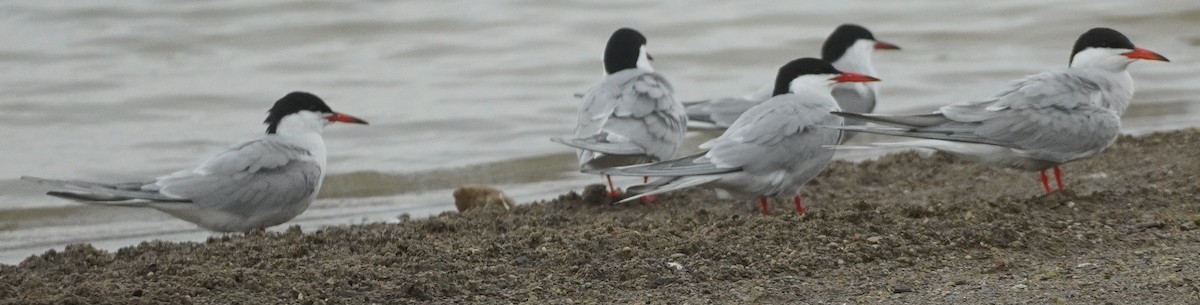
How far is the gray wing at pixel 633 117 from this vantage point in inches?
266

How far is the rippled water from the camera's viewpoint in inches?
333

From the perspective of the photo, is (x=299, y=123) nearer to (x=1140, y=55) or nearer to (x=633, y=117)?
(x=633, y=117)

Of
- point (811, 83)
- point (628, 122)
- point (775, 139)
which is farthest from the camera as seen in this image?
point (628, 122)

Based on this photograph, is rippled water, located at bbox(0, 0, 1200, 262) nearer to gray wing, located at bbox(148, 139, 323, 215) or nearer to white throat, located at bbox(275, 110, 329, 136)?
white throat, located at bbox(275, 110, 329, 136)

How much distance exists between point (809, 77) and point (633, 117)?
30.7 inches

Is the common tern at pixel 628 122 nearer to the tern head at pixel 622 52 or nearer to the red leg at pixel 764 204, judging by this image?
the tern head at pixel 622 52

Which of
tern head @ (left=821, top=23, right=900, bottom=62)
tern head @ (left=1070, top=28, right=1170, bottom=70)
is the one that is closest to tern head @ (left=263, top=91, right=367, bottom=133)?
tern head @ (left=1070, top=28, right=1170, bottom=70)

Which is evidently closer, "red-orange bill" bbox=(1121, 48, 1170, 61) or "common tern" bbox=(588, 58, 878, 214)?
"common tern" bbox=(588, 58, 878, 214)

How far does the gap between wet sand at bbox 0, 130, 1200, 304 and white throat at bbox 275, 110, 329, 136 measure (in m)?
0.89

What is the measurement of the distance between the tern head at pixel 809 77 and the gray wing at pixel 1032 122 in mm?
763

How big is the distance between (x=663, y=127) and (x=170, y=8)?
7.16 meters

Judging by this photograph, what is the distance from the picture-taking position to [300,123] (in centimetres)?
664

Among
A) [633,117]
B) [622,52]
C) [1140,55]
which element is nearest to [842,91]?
[622,52]

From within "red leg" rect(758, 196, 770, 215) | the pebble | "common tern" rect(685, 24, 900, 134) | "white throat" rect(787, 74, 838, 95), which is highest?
"white throat" rect(787, 74, 838, 95)
